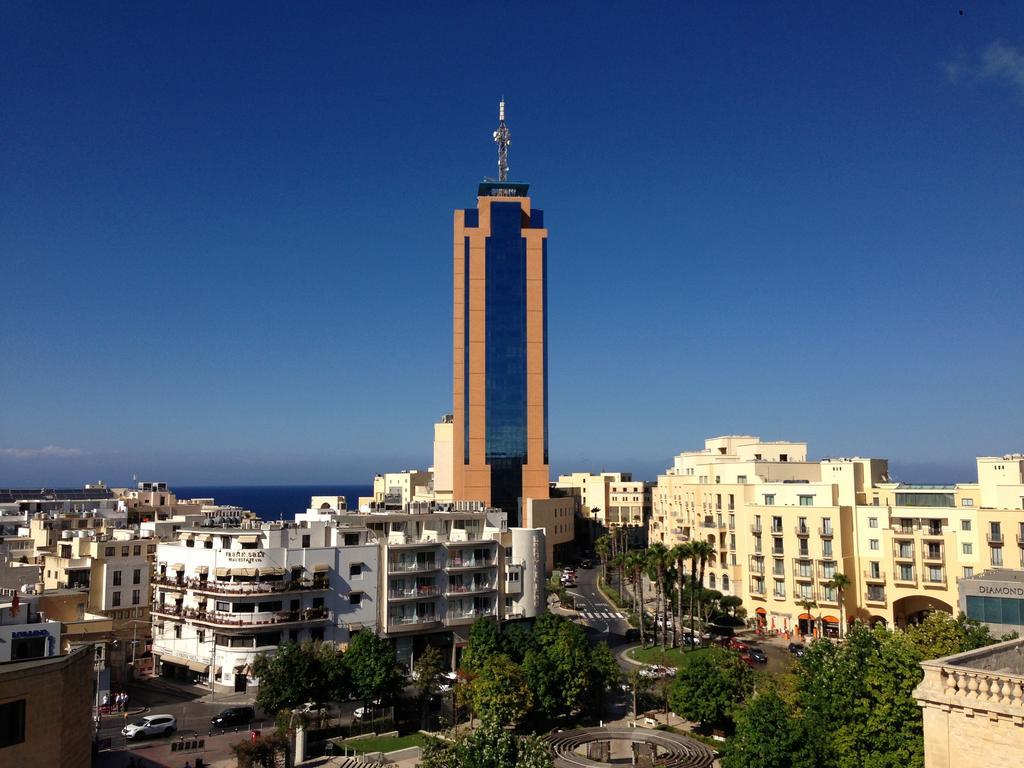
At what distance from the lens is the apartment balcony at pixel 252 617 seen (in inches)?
2325

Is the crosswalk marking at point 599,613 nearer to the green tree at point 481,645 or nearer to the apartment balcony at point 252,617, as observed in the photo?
the green tree at point 481,645

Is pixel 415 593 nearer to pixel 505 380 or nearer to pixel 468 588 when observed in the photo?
pixel 468 588

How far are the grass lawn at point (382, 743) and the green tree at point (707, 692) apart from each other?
1480cm

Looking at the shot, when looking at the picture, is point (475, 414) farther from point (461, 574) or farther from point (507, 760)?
point (507, 760)

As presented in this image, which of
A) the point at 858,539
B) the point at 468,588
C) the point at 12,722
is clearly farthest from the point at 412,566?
the point at 858,539

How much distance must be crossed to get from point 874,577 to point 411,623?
140 ft

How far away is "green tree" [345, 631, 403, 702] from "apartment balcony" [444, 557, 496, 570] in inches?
612

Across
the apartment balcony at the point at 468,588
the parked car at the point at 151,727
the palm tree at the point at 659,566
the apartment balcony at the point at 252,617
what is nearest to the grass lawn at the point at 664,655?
the palm tree at the point at 659,566

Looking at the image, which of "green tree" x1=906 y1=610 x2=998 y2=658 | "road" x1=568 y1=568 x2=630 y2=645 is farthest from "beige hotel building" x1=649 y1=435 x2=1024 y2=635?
"green tree" x1=906 y1=610 x2=998 y2=658

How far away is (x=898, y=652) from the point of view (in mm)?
32219

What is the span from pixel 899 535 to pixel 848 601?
7749 millimetres

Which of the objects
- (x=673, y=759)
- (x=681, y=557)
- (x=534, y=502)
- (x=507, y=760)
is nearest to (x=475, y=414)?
(x=534, y=502)

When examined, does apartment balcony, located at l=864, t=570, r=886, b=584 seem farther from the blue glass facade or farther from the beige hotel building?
the blue glass facade

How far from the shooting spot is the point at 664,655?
2719 inches
